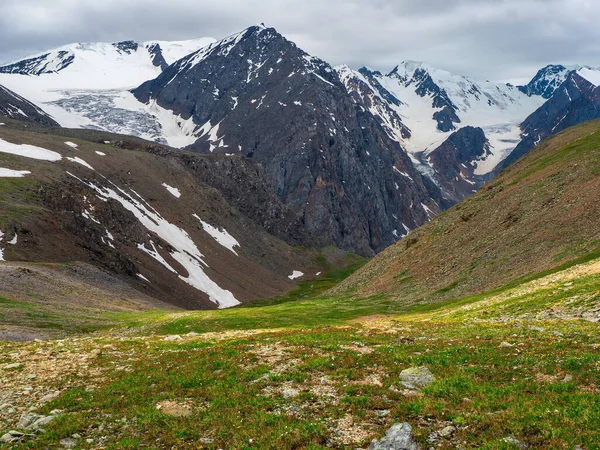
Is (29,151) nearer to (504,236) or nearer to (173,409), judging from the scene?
(504,236)

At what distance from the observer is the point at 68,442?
51.1 feet

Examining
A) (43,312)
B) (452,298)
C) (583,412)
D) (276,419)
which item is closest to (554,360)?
(583,412)

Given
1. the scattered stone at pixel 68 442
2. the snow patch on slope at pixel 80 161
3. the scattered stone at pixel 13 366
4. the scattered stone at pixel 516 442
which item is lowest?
the scattered stone at pixel 516 442

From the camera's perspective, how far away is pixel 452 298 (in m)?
59.7

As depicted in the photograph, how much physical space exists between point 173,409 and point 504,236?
207ft

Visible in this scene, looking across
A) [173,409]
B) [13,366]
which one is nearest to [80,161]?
[13,366]

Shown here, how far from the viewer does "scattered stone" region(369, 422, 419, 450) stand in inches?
547

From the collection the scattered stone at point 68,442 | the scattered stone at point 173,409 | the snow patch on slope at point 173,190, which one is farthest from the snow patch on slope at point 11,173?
the scattered stone at point 68,442

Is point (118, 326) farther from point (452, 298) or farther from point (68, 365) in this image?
point (452, 298)

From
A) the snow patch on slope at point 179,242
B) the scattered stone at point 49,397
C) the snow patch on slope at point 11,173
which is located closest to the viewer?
the scattered stone at point 49,397

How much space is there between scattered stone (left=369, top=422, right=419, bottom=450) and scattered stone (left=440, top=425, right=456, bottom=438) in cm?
94

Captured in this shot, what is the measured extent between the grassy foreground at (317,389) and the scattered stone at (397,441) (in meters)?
0.28

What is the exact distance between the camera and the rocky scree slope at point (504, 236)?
194ft

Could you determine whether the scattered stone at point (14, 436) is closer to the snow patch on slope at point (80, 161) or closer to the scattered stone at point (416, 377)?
the scattered stone at point (416, 377)
